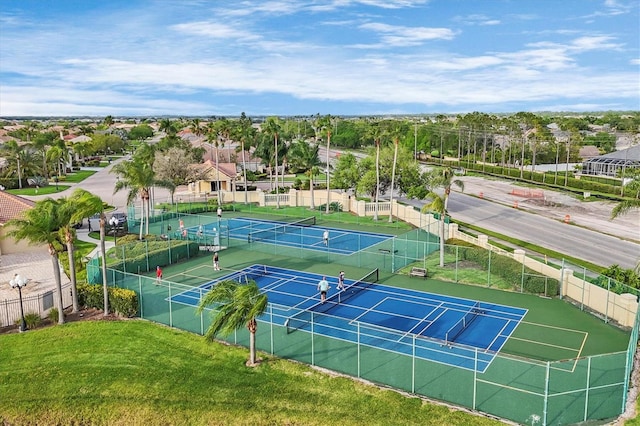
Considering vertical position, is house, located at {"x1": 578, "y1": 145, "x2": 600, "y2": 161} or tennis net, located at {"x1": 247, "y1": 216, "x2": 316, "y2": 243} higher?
house, located at {"x1": 578, "y1": 145, "x2": 600, "y2": 161}

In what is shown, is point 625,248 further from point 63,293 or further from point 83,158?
point 83,158

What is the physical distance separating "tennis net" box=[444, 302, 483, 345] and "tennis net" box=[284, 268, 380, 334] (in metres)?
5.85

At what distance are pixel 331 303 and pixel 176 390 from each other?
34.6 feet

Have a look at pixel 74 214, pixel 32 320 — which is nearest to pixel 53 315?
pixel 32 320

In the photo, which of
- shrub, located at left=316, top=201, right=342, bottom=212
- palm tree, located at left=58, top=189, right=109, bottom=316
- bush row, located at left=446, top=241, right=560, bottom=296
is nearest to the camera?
palm tree, located at left=58, top=189, right=109, bottom=316

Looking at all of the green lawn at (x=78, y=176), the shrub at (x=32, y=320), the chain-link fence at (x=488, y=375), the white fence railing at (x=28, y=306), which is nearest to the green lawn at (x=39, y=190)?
the green lawn at (x=78, y=176)

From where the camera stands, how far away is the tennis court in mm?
39312

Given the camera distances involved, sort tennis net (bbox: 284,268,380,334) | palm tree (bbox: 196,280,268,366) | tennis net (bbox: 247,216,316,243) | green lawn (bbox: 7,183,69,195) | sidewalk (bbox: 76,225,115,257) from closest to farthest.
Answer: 1. palm tree (bbox: 196,280,268,366)
2. tennis net (bbox: 284,268,380,334)
3. sidewalk (bbox: 76,225,115,257)
4. tennis net (bbox: 247,216,316,243)
5. green lawn (bbox: 7,183,69,195)

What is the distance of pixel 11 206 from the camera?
40.6 m

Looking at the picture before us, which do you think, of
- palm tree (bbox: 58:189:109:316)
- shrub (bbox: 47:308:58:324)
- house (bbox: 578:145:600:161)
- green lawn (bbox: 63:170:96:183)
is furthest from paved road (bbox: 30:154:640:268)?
house (bbox: 578:145:600:161)

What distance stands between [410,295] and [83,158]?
103 metres

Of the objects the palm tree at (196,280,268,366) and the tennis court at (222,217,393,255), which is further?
the tennis court at (222,217,393,255)

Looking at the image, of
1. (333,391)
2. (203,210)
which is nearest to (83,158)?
(203,210)

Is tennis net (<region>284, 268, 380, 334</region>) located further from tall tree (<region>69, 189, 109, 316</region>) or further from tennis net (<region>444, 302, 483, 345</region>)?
tall tree (<region>69, 189, 109, 316</region>)
